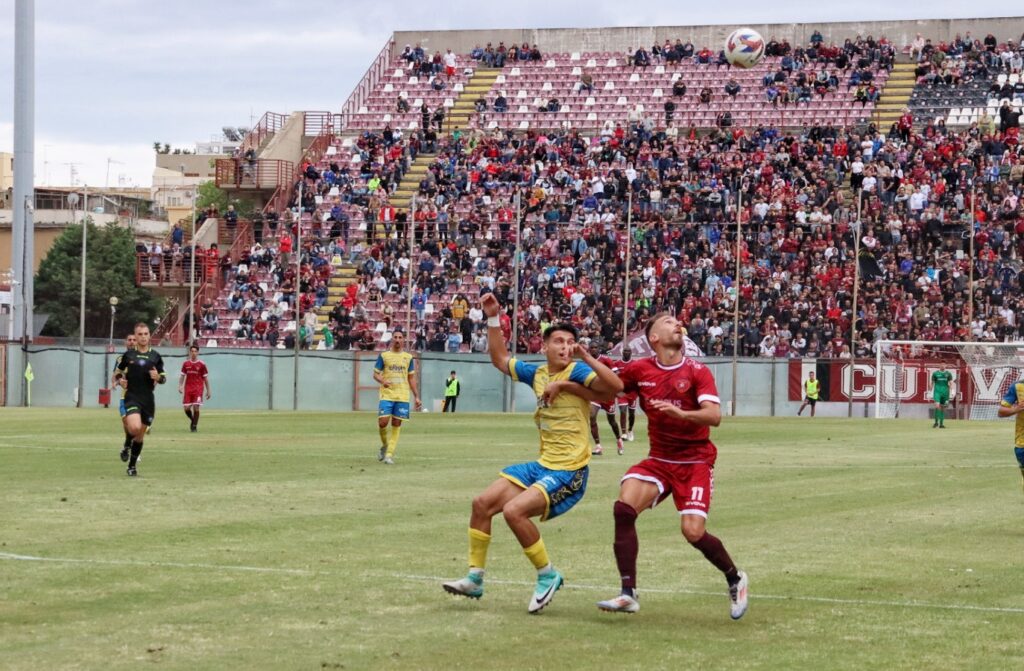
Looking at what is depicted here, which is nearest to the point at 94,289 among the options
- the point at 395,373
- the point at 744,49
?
the point at 744,49

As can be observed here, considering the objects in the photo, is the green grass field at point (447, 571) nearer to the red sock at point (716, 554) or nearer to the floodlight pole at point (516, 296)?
the red sock at point (716, 554)

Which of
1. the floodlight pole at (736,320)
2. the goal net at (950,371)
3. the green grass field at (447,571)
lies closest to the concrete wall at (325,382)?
the floodlight pole at (736,320)

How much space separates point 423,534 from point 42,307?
285 feet

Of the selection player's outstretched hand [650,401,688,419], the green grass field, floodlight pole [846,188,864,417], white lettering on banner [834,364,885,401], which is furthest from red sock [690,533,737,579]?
white lettering on banner [834,364,885,401]

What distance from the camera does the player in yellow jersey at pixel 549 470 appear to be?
1091 centimetres

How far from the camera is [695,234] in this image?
5509cm

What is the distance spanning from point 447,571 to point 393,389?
13.5 metres

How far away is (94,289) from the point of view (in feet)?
321

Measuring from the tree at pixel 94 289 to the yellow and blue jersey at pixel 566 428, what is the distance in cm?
8769

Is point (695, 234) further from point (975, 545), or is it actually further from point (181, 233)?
point (975, 545)

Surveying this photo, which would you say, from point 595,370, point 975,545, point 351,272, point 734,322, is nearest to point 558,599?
point 595,370

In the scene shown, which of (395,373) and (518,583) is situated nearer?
(518,583)

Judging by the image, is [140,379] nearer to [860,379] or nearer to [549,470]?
[549,470]

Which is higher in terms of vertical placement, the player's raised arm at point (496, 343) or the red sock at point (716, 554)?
the player's raised arm at point (496, 343)
